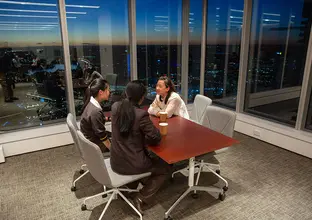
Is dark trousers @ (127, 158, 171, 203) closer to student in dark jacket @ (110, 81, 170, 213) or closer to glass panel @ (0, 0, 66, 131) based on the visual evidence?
student in dark jacket @ (110, 81, 170, 213)

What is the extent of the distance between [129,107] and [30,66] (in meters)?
2.52

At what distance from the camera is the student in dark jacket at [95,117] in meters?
2.24

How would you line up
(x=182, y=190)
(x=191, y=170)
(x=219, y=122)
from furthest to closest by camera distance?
(x=219, y=122) < (x=182, y=190) < (x=191, y=170)

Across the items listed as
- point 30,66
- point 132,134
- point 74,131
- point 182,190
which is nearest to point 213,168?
point 182,190

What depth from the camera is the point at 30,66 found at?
11.5 feet

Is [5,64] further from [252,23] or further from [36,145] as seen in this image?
[252,23]

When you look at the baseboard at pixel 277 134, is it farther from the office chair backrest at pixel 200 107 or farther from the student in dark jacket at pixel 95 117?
the student in dark jacket at pixel 95 117

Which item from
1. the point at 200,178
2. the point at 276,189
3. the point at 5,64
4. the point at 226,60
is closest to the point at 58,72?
the point at 5,64

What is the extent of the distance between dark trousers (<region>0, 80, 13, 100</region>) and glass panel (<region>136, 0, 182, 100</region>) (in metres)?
2.16

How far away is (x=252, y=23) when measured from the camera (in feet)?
13.0

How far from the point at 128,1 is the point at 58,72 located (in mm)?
1716

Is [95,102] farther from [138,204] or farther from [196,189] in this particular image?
[196,189]

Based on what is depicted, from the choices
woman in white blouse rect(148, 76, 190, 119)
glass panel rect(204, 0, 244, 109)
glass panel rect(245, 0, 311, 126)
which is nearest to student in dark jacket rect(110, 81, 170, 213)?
woman in white blouse rect(148, 76, 190, 119)

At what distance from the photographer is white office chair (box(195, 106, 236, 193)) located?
2.47m
